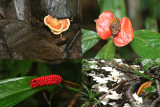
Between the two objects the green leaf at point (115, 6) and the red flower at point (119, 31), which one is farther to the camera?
the green leaf at point (115, 6)

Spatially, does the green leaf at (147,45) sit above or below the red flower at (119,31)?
below

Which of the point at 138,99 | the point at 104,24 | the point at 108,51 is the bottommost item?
the point at 138,99

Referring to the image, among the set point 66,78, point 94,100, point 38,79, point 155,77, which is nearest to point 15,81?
point 38,79

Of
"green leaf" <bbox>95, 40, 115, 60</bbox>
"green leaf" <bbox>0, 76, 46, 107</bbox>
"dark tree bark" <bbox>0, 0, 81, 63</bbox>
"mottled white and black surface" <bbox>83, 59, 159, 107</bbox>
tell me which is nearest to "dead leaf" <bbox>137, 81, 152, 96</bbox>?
"mottled white and black surface" <bbox>83, 59, 159, 107</bbox>

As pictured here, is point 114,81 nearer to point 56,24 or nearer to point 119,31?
point 119,31

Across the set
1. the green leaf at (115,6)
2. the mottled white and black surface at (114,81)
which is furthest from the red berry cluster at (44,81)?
the green leaf at (115,6)

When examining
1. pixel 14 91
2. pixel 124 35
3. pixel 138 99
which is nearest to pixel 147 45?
pixel 124 35

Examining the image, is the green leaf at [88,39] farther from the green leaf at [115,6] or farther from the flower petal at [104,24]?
the green leaf at [115,6]

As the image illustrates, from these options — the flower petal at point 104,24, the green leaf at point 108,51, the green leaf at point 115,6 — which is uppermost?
the green leaf at point 115,6
